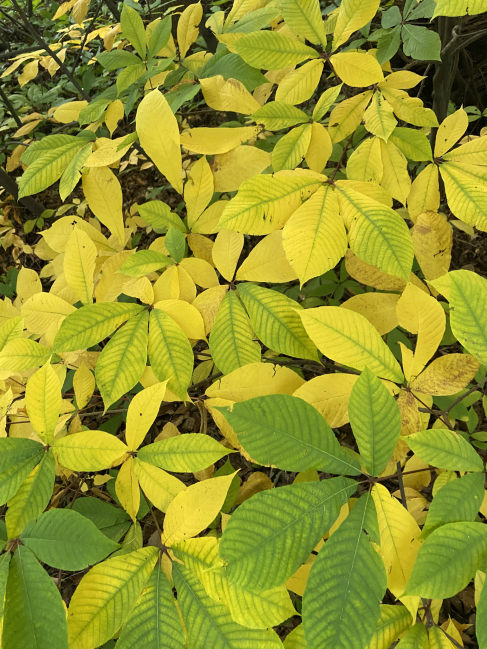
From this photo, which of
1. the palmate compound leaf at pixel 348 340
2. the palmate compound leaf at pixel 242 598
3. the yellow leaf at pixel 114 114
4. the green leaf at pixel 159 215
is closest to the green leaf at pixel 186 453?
the palmate compound leaf at pixel 242 598

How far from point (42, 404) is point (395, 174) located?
2.57 feet

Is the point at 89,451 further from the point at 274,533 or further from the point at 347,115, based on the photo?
the point at 347,115

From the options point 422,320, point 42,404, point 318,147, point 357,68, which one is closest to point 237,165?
point 318,147

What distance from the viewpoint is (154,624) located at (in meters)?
0.57

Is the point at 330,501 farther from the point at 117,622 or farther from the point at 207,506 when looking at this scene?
the point at 117,622

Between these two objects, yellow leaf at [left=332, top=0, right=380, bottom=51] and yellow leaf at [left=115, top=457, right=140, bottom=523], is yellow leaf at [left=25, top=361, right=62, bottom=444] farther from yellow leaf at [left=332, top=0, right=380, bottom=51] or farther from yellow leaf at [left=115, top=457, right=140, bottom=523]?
yellow leaf at [left=332, top=0, right=380, bottom=51]

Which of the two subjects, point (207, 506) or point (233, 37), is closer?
point (207, 506)

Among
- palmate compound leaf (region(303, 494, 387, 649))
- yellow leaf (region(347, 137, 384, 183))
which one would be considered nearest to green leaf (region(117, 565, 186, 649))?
palmate compound leaf (region(303, 494, 387, 649))

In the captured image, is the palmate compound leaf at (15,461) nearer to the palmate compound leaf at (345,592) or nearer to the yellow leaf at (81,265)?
the yellow leaf at (81,265)

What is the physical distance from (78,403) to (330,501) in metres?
0.58

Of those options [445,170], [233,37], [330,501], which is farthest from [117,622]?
[233,37]

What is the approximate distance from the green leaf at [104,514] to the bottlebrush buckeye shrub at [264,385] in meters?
0.02

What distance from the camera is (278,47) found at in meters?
0.75

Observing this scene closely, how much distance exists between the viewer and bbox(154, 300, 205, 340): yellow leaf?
719 millimetres
